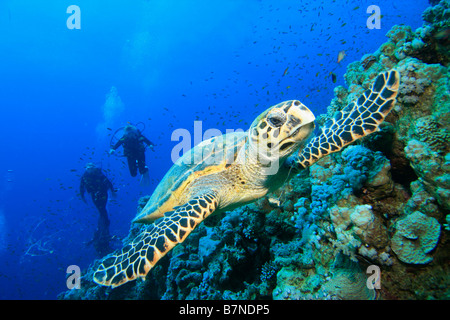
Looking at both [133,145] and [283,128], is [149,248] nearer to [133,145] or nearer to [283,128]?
[283,128]

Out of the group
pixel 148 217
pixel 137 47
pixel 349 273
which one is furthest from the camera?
pixel 137 47

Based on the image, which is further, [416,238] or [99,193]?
[99,193]

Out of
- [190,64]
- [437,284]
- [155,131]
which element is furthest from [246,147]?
[155,131]

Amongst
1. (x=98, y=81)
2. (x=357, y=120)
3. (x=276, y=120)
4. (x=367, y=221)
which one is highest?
(x=98, y=81)

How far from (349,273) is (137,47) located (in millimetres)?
110021

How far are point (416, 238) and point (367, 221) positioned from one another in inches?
16.0

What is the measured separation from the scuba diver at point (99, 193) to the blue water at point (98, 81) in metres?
28.3

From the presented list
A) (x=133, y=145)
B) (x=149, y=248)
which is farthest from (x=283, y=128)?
(x=133, y=145)

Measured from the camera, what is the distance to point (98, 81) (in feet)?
301

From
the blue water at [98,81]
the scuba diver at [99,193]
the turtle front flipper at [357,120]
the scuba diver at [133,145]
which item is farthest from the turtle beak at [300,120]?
the blue water at [98,81]

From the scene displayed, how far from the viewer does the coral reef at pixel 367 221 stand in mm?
2045

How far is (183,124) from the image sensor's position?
11138 centimetres

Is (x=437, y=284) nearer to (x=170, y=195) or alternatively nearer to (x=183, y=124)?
(x=170, y=195)

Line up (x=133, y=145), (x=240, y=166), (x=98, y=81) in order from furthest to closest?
(x=98, y=81) → (x=133, y=145) → (x=240, y=166)
